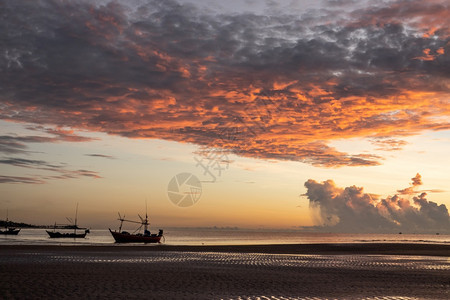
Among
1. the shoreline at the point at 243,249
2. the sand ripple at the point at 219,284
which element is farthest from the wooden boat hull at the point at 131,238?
the sand ripple at the point at 219,284

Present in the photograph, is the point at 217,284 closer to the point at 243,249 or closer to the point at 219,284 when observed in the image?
the point at 219,284

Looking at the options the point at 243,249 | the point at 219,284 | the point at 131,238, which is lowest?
the point at 243,249

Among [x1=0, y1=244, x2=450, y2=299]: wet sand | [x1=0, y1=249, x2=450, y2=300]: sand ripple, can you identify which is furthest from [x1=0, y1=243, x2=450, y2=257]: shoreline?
[x1=0, y1=244, x2=450, y2=299]: wet sand

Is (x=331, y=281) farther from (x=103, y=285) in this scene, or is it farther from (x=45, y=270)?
(x=45, y=270)

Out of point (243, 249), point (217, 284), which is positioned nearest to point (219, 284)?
point (217, 284)

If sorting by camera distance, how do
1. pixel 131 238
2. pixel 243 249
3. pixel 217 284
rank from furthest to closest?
pixel 131 238, pixel 243 249, pixel 217 284

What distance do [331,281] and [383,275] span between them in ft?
19.1

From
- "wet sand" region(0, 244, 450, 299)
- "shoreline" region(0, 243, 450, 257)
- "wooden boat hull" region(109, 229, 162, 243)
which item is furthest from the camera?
"wooden boat hull" region(109, 229, 162, 243)

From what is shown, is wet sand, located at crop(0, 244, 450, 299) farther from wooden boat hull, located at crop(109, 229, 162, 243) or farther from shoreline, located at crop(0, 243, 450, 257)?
wooden boat hull, located at crop(109, 229, 162, 243)

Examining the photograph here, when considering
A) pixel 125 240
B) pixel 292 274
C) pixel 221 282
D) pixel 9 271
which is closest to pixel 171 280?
pixel 221 282

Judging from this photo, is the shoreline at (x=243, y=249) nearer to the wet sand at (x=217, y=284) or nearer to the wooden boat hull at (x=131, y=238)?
the wooden boat hull at (x=131, y=238)

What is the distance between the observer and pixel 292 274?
2825 centimetres

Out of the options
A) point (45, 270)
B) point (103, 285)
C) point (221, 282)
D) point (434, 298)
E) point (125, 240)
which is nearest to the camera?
point (434, 298)

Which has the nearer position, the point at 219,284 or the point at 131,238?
the point at 219,284
